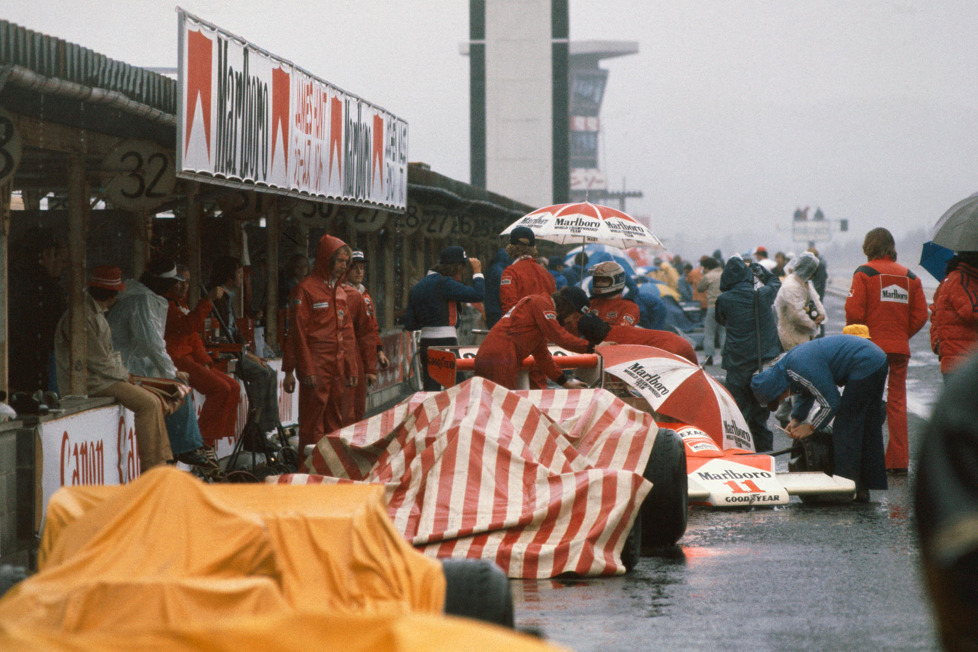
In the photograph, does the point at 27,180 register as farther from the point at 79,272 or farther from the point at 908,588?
the point at 908,588

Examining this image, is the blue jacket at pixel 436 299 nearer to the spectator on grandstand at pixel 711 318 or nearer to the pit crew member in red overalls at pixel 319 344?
the pit crew member in red overalls at pixel 319 344

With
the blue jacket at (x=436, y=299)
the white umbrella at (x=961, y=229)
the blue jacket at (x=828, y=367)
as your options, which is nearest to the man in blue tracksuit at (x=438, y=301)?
the blue jacket at (x=436, y=299)

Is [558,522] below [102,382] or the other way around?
below

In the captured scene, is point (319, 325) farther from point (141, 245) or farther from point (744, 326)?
point (744, 326)

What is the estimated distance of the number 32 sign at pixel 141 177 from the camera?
934 centimetres

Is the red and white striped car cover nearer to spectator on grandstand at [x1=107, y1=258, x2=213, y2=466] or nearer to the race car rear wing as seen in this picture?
spectator on grandstand at [x1=107, y1=258, x2=213, y2=466]

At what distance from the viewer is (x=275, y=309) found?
45.4 ft

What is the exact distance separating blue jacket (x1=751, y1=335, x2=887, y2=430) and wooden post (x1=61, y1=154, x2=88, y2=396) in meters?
4.93

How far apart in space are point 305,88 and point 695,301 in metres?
24.9

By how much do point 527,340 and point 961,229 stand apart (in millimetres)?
3297

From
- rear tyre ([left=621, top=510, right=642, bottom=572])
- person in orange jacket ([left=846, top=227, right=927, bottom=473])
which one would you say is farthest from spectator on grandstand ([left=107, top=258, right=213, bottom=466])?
person in orange jacket ([left=846, top=227, right=927, bottom=473])

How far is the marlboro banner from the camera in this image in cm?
775

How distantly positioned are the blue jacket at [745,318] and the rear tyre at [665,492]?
5.31m

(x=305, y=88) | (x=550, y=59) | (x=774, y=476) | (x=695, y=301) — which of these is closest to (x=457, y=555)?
(x=774, y=476)
